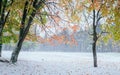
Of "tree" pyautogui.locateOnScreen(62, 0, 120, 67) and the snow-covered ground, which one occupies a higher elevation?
"tree" pyautogui.locateOnScreen(62, 0, 120, 67)

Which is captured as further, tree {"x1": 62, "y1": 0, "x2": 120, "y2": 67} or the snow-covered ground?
the snow-covered ground

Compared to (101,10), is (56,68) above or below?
below

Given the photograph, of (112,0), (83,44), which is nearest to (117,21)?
(112,0)

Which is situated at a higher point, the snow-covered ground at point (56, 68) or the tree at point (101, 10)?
the tree at point (101, 10)

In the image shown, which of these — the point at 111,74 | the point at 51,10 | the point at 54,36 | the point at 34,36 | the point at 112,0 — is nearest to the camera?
the point at 112,0

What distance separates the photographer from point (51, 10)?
23891 millimetres

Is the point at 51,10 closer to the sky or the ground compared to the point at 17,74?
closer to the sky

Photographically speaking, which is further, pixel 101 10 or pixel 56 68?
pixel 56 68

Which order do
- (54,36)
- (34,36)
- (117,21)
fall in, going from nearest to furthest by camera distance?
(117,21)
(54,36)
(34,36)

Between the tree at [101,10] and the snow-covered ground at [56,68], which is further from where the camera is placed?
the snow-covered ground at [56,68]

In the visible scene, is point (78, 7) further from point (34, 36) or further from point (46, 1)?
point (34, 36)

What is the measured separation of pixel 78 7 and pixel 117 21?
939cm

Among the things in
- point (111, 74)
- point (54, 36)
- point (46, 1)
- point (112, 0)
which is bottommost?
point (111, 74)

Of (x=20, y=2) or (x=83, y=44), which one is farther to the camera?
(x=83, y=44)
